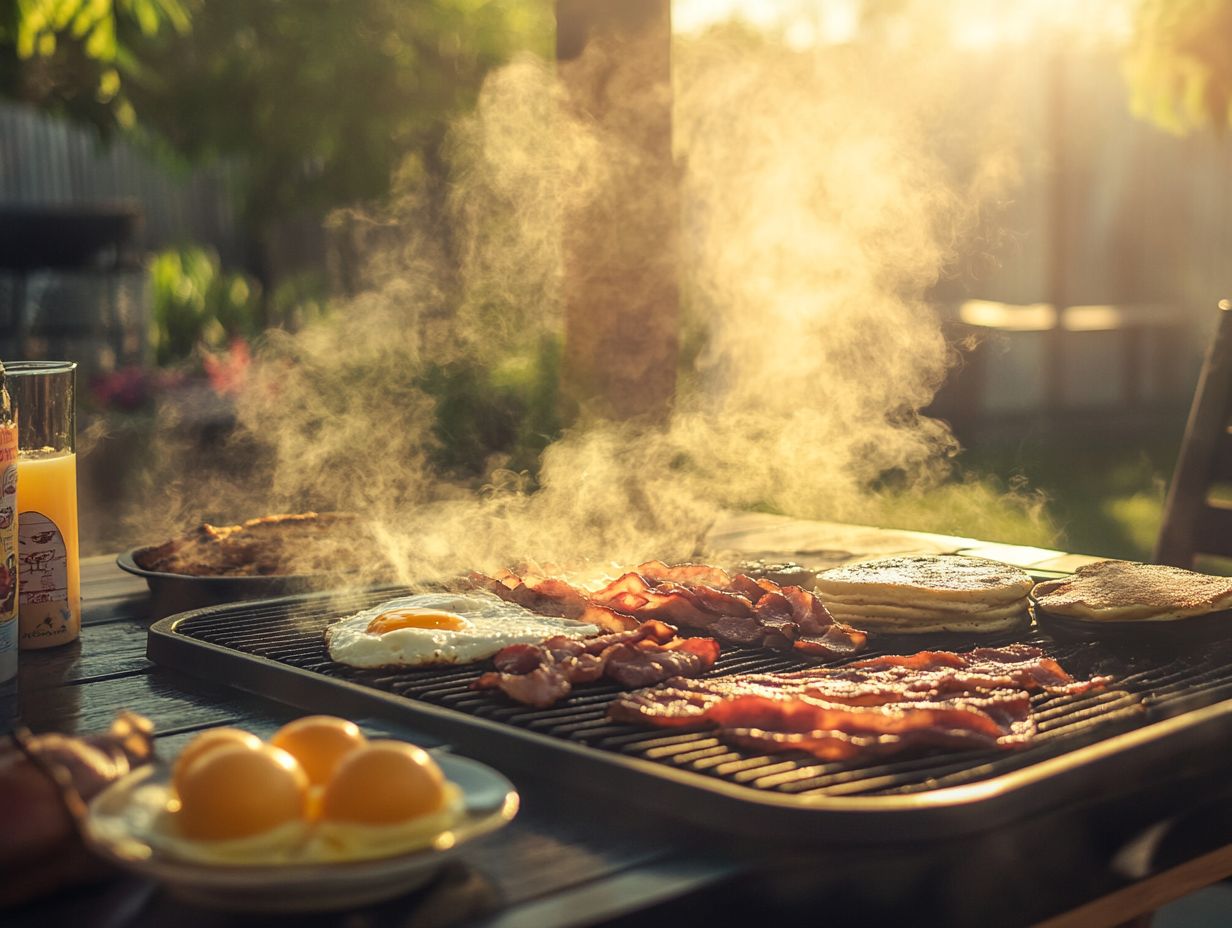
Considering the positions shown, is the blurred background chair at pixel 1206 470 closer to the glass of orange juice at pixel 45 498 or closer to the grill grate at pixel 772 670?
the grill grate at pixel 772 670

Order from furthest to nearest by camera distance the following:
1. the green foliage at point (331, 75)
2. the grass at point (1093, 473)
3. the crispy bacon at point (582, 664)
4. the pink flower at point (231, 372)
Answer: the green foliage at point (331, 75) → the pink flower at point (231, 372) → the grass at point (1093, 473) → the crispy bacon at point (582, 664)

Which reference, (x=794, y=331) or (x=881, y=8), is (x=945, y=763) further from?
(x=881, y=8)

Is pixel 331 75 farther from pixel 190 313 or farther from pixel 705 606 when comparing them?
pixel 705 606

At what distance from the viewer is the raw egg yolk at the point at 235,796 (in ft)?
Answer: 4.66

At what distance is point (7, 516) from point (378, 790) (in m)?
1.18

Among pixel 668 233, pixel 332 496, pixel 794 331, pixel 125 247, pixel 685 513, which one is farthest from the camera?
pixel 125 247

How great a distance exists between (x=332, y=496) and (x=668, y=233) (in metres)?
2.25

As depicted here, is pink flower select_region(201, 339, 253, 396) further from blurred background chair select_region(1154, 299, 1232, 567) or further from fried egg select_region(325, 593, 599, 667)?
fried egg select_region(325, 593, 599, 667)

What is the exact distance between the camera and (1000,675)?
7.68 feet

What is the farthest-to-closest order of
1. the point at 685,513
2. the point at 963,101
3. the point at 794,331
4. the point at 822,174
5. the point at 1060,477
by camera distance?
the point at 963,101 < the point at 1060,477 < the point at 794,331 < the point at 822,174 < the point at 685,513

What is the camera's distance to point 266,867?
139 cm

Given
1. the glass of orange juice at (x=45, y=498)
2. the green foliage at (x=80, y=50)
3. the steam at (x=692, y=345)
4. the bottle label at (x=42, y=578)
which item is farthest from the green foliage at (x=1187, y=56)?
the bottle label at (x=42, y=578)

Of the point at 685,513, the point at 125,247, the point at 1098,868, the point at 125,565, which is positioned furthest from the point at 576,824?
the point at 125,247

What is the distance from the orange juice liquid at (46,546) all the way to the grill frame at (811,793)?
474 mm
